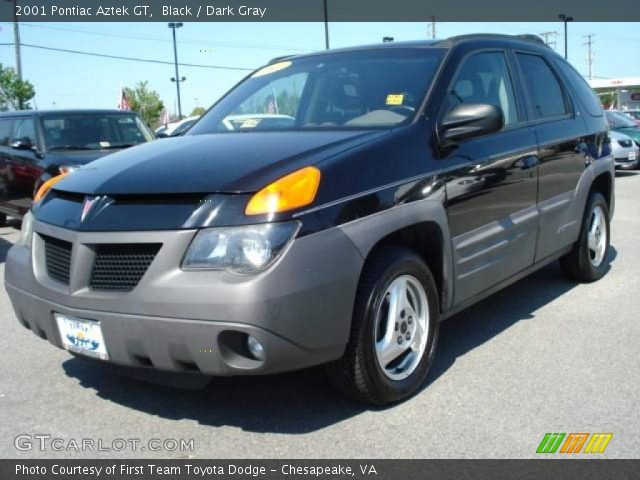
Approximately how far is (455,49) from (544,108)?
116 cm

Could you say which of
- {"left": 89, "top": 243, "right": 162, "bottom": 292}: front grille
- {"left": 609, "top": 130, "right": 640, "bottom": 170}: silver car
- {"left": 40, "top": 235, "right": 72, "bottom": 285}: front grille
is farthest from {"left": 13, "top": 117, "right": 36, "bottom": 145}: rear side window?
{"left": 609, "top": 130, "right": 640, "bottom": 170}: silver car

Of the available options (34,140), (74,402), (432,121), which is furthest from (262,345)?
(34,140)

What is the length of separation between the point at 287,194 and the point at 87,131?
7.43 meters

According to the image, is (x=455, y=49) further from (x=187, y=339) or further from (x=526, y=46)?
(x=187, y=339)

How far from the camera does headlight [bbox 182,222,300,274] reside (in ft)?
9.12

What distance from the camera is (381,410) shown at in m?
3.37

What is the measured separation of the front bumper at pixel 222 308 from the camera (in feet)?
9.00

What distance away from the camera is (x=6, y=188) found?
384 inches

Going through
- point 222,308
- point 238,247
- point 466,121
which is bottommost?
point 222,308

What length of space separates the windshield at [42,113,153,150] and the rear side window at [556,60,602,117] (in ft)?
20.4

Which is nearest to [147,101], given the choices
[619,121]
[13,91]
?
[13,91]

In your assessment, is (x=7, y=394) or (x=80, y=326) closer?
(x=80, y=326)

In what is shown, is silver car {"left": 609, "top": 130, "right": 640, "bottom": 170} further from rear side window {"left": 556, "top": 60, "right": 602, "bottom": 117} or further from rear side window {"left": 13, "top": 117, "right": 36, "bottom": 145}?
rear side window {"left": 13, "top": 117, "right": 36, "bottom": 145}

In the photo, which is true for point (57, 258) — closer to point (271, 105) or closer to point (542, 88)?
point (271, 105)
